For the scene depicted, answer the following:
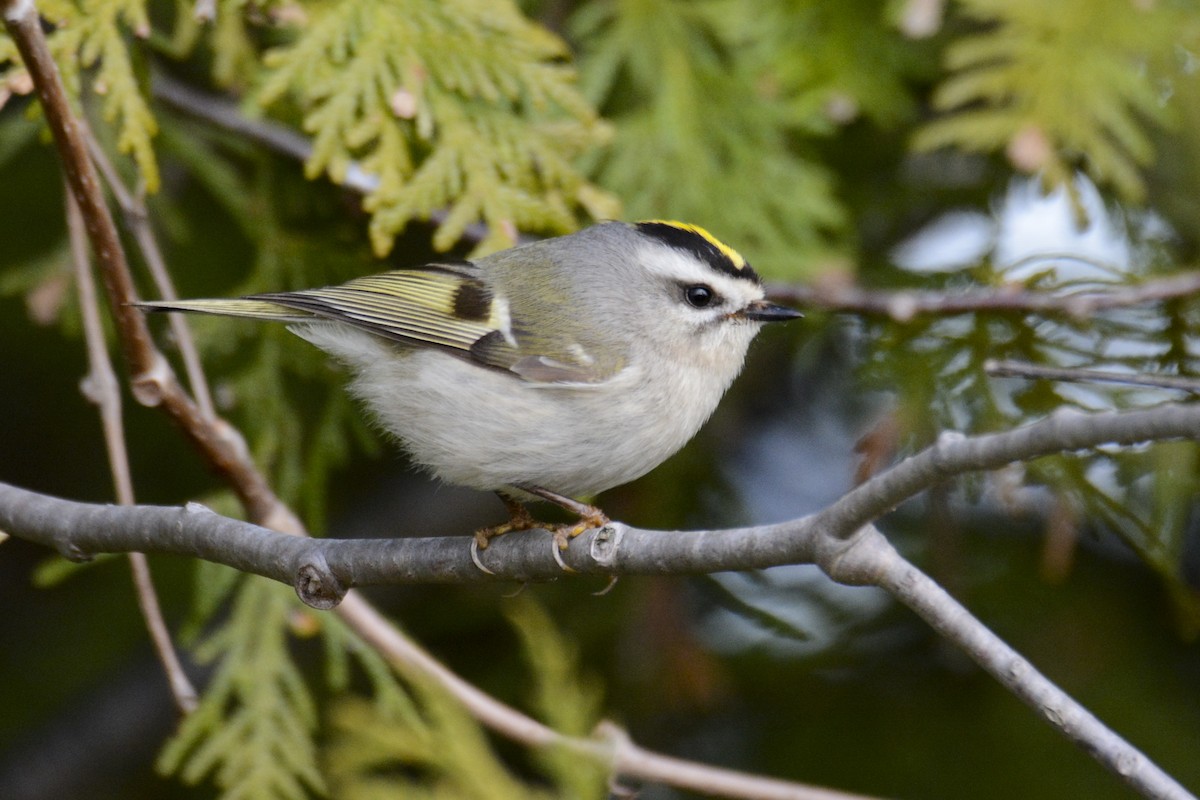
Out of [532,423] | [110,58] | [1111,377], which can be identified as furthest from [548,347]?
[1111,377]

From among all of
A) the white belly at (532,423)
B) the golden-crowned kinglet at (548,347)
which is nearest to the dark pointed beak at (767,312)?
the golden-crowned kinglet at (548,347)

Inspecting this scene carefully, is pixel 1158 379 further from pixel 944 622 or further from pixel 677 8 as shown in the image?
pixel 677 8

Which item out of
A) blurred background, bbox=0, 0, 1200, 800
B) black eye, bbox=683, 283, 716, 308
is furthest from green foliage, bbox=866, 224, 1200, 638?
black eye, bbox=683, 283, 716, 308

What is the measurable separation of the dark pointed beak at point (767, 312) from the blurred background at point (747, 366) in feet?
0.72

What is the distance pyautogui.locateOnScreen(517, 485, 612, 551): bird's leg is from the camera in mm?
1724

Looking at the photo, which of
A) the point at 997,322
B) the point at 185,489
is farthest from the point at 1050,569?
the point at 185,489

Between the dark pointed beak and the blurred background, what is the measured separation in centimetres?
22

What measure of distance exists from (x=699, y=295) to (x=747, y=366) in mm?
1034

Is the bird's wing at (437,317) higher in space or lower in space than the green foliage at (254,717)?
higher

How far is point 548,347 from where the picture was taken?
2139 millimetres

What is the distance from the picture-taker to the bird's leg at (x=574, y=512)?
5.65 ft

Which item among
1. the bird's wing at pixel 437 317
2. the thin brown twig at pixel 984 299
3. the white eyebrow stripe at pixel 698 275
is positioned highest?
the thin brown twig at pixel 984 299

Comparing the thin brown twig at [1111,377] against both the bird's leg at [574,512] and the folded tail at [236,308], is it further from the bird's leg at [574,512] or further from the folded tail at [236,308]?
the folded tail at [236,308]

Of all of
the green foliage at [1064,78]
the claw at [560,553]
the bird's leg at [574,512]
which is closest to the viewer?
the claw at [560,553]
